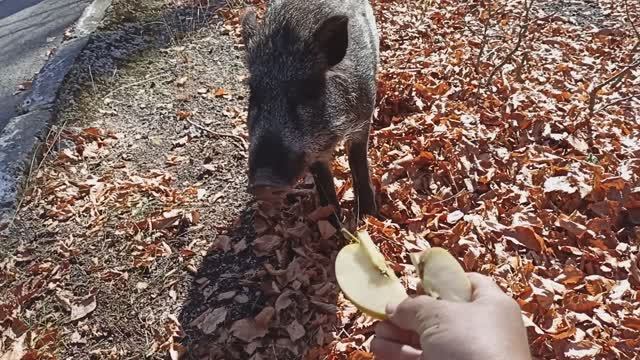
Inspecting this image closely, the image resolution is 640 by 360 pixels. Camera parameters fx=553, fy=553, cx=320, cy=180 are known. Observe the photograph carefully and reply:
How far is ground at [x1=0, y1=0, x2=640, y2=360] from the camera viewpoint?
2.71m

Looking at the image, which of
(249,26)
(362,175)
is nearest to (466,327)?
(362,175)

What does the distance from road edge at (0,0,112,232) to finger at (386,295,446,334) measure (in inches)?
116

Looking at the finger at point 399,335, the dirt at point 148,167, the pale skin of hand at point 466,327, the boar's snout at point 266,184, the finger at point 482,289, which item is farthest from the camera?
the dirt at point 148,167

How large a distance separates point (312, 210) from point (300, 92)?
886mm

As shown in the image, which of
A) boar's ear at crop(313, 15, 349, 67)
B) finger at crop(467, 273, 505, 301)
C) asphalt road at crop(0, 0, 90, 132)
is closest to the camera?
finger at crop(467, 273, 505, 301)

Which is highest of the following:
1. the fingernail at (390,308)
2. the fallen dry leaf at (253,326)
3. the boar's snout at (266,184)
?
the fingernail at (390,308)

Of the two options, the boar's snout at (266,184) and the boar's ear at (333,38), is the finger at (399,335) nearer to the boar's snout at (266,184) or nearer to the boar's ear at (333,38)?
the boar's snout at (266,184)

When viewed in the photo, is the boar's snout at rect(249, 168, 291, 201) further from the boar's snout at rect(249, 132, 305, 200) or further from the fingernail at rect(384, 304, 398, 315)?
the fingernail at rect(384, 304, 398, 315)

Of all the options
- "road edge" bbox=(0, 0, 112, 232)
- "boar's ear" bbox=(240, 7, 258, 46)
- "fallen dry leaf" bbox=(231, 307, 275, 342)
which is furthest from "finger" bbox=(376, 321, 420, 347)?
"road edge" bbox=(0, 0, 112, 232)

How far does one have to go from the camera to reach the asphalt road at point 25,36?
205 inches

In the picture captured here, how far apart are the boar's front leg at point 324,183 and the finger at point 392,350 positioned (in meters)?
1.64

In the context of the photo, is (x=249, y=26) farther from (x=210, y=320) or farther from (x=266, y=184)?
(x=210, y=320)

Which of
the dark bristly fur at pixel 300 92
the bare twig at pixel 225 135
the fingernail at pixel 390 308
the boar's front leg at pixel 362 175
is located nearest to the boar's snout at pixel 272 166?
the dark bristly fur at pixel 300 92

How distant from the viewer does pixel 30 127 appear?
4.14 metres
